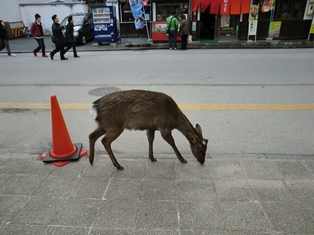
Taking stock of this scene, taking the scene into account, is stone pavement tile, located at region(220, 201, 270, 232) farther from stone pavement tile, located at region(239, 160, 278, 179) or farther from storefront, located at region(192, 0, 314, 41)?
storefront, located at region(192, 0, 314, 41)

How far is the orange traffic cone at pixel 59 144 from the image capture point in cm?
382

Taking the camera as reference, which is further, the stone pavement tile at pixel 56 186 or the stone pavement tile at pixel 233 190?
the stone pavement tile at pixel 56 186

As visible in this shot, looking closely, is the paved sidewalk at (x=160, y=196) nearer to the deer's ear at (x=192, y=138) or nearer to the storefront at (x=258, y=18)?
the deer's ear at (x=192, y=138)

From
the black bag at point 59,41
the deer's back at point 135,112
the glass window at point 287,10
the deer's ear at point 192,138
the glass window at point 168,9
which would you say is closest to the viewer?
the deer's back at point 135,112

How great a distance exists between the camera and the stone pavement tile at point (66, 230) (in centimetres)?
256

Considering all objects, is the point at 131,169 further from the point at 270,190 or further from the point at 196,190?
the point at 270,190

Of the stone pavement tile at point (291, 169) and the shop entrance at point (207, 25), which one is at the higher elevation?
the shop entrance at point (207, 25)

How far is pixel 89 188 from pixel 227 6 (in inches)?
627

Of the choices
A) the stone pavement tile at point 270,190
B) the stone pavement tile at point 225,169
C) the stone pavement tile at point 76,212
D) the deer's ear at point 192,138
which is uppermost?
the deer's ear at point 192,138

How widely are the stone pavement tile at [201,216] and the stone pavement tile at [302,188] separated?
1045mm

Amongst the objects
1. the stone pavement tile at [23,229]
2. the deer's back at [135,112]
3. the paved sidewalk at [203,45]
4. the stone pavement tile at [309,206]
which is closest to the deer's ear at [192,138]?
the deer's back at [135,112]

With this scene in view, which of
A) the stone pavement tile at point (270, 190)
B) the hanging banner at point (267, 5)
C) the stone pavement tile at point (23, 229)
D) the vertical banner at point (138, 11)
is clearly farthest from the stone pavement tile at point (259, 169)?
the vertical banner at point (138, 11)

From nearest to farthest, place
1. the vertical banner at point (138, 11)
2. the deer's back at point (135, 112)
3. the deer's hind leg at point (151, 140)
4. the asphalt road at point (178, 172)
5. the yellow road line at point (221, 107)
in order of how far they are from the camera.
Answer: the asphalt road at point (178, 172) → the deer's back at point (135, 112) → the deer's hind leg at point (151, 140) → the yellow road line at point (221, 107) → the vertical banner at point (138, 11)

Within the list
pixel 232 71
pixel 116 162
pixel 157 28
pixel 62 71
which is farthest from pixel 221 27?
pixel 116 162
